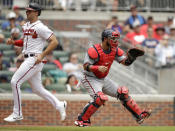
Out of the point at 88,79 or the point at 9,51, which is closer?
the point at 88,79

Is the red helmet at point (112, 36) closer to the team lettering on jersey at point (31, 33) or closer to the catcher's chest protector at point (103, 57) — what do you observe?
the catcher's chest protector at point (103, 57)

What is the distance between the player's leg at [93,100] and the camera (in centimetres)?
924

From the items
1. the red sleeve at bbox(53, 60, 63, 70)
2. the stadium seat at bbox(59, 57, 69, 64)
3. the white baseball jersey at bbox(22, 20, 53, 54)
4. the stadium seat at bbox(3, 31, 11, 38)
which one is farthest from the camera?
the stadium seat at bbox(3, 31, 11, 38)

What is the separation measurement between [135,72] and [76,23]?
3.68 metres

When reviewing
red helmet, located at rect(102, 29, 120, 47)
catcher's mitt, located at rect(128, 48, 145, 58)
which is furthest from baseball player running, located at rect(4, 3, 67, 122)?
catcher's mitt, located at rect(128, 48, 145, 58)

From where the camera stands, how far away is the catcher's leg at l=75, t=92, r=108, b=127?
920 cm

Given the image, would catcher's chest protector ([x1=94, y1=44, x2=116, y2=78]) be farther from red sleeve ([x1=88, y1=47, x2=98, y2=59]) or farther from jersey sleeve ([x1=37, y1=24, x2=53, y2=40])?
jersey sleeve ([x1=37, y1=24, x2=53, y2=40])

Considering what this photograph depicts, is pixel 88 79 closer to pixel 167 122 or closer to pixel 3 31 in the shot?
pixel 167 122

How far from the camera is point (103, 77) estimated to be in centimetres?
963

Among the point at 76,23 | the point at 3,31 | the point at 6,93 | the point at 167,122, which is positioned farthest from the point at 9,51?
the point at 167,122

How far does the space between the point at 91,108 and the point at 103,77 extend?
2.13 feet

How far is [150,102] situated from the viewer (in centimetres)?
1232

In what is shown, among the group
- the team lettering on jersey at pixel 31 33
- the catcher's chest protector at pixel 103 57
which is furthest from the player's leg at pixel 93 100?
the team lettering on jersey at pixel 31 33

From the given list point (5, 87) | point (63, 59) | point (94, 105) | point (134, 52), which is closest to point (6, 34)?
point (63, 59)
